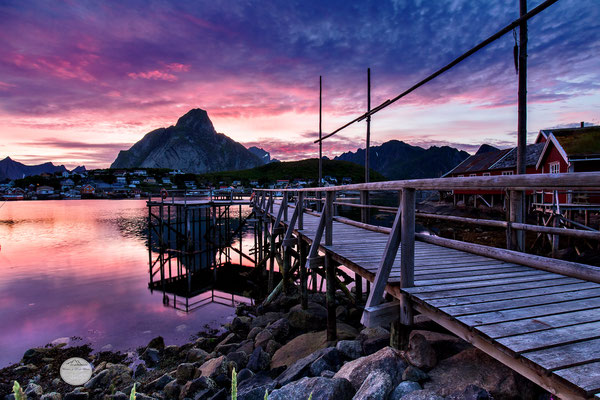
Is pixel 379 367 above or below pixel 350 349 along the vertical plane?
above

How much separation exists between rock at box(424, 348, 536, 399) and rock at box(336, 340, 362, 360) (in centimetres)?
172

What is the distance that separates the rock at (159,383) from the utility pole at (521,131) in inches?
311

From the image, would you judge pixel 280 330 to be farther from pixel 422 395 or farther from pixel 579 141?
pixel 579 141

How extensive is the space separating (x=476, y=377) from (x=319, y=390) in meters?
1.69

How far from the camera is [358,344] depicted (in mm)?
5180

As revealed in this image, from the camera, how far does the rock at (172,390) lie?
6.73 m

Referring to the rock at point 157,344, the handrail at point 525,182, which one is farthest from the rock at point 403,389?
the rock at point 157,344

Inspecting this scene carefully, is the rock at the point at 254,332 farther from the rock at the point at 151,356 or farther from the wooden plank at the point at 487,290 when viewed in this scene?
the wooden plank at the point at 487,290

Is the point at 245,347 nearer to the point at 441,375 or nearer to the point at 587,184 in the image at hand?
the point at 441,375

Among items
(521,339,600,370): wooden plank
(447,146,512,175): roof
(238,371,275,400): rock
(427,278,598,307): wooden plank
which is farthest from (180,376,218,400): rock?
(447,146,512,175): roof

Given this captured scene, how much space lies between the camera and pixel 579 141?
22.8 meters

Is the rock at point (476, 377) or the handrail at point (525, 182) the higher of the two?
the handrail at point (525, 182)

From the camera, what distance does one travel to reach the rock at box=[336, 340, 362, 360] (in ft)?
16.5

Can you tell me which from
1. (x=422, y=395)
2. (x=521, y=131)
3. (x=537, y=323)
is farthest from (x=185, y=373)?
(x=521, y=131)
